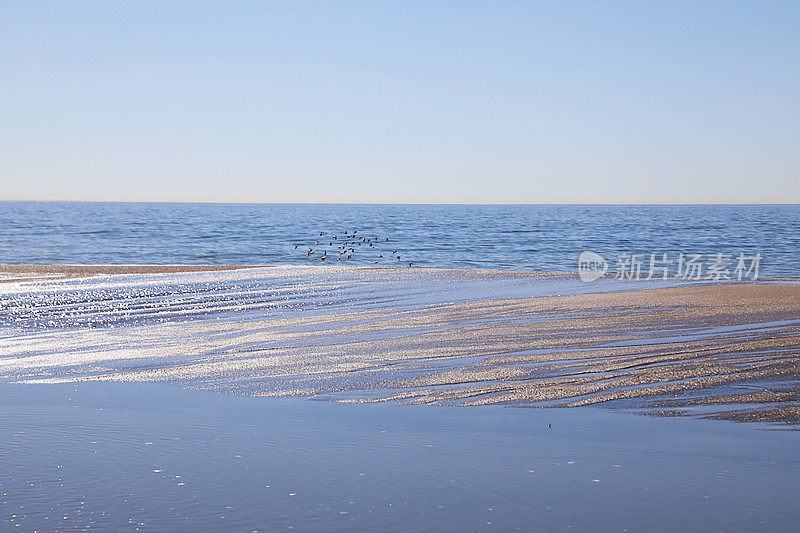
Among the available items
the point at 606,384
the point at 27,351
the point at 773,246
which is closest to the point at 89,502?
the point at 606,384

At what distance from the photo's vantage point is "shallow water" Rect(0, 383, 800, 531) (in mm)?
4566

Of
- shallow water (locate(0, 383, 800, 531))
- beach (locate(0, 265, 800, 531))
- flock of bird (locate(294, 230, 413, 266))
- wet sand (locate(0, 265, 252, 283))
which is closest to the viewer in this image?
shallow water (locate(0, 383, 800, 531))

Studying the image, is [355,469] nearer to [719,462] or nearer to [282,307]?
[719,462]

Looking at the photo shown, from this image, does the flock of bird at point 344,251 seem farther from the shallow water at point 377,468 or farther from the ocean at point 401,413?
the shallow water at point 377,468

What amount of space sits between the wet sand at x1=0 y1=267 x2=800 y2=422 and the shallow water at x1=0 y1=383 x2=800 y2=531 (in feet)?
2.30

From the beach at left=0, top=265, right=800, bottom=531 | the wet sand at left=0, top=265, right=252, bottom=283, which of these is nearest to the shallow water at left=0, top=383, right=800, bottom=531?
the beach at left=0, top=265, right=800, bottom=531

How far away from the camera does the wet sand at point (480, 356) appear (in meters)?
7.65

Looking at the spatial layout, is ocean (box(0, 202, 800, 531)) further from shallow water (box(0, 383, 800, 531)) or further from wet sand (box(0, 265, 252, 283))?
wet sand (box(0, 265, 252, 283))

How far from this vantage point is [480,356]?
9.64m

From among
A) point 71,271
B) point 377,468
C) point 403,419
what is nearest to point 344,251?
point 71,271

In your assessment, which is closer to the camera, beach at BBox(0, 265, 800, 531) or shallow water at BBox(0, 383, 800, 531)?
shallow water at BBox(0, 383, 800, 531)

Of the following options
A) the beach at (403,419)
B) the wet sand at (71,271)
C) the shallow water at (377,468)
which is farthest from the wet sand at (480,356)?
the wet sand at (71,271)

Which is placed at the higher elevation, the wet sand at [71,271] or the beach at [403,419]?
the beach at [403,419]

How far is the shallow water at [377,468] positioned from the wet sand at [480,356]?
70cm
